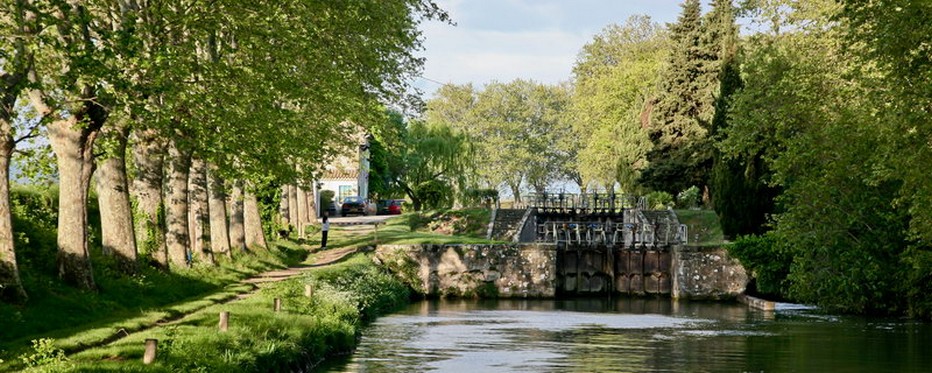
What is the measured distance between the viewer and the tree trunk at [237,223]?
37500 mm

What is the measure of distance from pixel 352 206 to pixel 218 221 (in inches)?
1927

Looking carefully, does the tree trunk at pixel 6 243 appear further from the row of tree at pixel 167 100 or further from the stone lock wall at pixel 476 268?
the stone lock wall at pixel 476 268

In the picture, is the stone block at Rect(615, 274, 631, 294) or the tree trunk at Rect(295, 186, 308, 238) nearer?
the stone block at Rect(615, 274, 631, 294)

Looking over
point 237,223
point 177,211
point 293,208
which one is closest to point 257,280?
point 177,211

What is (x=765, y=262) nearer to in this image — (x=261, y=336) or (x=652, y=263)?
(x=652, y=263)

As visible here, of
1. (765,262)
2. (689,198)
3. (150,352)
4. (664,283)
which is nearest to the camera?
(150,352)

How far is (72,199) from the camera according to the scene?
22.9 m

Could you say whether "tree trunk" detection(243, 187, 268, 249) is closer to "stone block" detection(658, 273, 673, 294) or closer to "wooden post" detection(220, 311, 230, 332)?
"stone block" detection(658, 273, 673, 294)

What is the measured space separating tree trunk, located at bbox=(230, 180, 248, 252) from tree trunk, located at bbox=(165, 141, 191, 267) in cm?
640

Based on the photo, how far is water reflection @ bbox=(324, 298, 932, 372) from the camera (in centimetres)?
2439

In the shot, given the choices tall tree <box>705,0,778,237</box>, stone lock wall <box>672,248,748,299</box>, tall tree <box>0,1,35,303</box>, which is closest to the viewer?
tall tree <box>0,1,35,303</box>

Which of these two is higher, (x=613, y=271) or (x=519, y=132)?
(x=519, y=132)

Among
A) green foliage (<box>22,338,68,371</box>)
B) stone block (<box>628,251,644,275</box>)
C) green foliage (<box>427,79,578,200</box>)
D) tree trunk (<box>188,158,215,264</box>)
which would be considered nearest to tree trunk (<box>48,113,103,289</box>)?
green foliage (<box>22,338,68,371</box>)

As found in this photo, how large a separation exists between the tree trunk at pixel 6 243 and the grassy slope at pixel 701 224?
39411 mm
